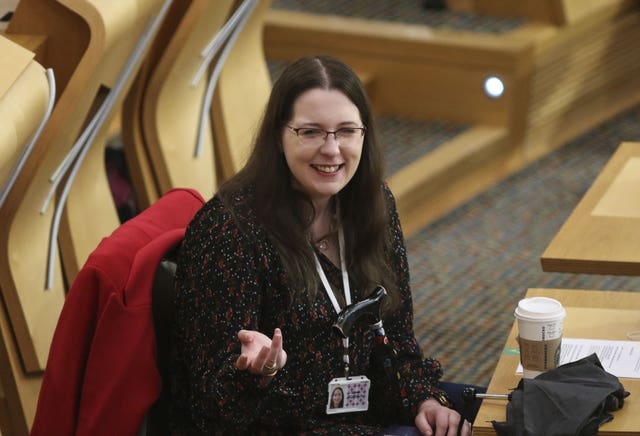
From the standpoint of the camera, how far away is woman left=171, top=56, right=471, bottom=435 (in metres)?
2.23

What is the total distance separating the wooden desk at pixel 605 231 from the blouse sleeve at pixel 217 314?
749mm

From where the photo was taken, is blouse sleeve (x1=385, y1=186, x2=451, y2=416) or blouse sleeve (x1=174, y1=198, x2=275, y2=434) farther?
blouse sleeve (x1=385, y1=186, x2=451, y2=416)

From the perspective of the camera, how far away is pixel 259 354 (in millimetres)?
2072

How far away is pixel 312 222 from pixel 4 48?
25.5 inches

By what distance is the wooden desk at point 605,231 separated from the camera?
8.83ft

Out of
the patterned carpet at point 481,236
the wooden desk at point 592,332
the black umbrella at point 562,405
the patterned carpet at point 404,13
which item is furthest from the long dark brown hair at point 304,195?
the patterned carpet at point 404,13

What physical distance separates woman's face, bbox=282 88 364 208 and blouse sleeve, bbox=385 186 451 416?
0.25 metres

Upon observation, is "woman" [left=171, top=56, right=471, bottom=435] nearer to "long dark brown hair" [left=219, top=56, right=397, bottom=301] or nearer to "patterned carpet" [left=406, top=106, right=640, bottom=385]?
"long dark brown hair" [left=219, top=56, right=397, bottom=301]

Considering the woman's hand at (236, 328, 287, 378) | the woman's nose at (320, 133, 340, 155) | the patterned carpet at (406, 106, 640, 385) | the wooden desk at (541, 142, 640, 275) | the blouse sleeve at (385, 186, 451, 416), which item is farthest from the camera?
the patterned carpet at (406, 106, 640, 385)

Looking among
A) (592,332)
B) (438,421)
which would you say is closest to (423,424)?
(438,421)

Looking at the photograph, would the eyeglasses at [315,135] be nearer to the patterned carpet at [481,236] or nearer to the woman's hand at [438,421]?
the woman's hand at [438,421]

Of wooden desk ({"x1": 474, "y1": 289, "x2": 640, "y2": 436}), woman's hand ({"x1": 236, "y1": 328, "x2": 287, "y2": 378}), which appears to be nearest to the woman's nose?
woman's hand ({"x1": 236, "y1": 328, "x2": 287, "y2": 378})

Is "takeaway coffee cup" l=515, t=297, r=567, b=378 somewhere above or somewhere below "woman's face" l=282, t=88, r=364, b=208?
below

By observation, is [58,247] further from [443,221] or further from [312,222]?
[443,221]
